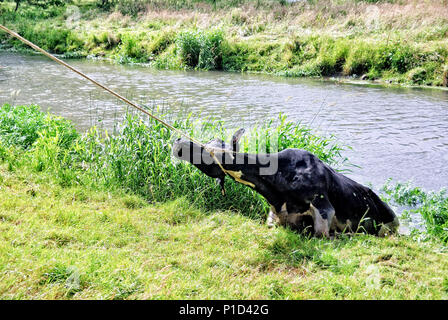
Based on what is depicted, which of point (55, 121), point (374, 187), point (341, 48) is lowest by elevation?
point (374, 187)

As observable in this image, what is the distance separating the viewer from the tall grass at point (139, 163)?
534cm

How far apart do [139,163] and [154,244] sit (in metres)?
1.81

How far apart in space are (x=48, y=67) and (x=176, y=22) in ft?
32.0

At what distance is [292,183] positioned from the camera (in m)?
4.26

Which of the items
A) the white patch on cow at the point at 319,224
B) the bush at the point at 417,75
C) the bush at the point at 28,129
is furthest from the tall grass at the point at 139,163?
the bush at the point at 417,75

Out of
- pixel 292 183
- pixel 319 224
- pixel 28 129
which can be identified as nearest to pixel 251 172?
pixel 292 183

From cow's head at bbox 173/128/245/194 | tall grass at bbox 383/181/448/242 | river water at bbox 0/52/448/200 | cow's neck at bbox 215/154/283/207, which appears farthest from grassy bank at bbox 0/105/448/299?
river water at bbox 0/52/448/200

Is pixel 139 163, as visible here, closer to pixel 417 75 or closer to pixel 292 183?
pixel 292 183

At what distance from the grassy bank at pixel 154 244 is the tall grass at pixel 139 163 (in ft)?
0.06
